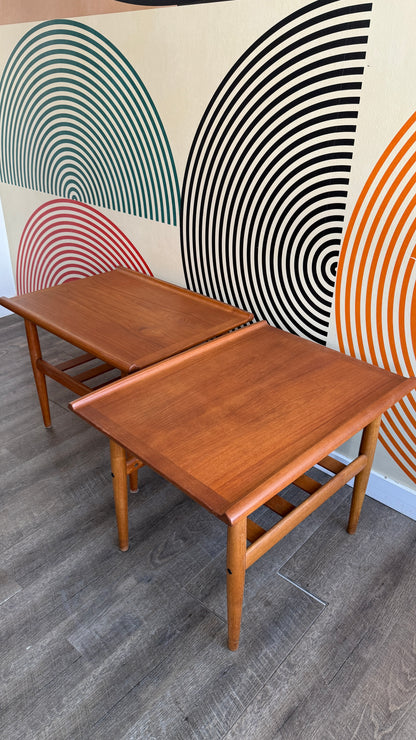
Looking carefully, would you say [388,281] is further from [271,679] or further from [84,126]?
[84,126]

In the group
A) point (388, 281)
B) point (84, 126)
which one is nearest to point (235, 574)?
point (388, 281)

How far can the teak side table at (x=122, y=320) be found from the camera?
1789 millimetres

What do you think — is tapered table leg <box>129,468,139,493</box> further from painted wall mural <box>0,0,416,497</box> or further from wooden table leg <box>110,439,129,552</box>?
painted wall mural <box>0,0,416,497</box>

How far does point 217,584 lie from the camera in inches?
66.5

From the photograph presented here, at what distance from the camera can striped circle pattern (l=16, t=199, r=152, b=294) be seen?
273 cm

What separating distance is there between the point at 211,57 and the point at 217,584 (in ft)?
6.03

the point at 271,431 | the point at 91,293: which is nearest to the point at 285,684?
the point at 271,431

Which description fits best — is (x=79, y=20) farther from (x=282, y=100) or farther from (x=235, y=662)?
(x=235, y=662)

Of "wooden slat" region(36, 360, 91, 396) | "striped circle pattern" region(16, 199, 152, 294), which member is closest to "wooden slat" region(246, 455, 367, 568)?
"wooden slat" region(36, 360, 91, 396)

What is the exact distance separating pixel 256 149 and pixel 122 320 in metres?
0.79

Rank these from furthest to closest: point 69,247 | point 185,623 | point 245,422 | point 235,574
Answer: point 69,247 < point 185,623 < point 245,422 < point 235,574

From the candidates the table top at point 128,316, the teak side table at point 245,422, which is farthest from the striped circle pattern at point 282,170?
the teak side table at point 245,422

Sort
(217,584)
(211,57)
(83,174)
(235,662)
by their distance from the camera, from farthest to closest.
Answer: (83,174), (211,57), (217,584), (235,662)

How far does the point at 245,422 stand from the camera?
144 centimetres
